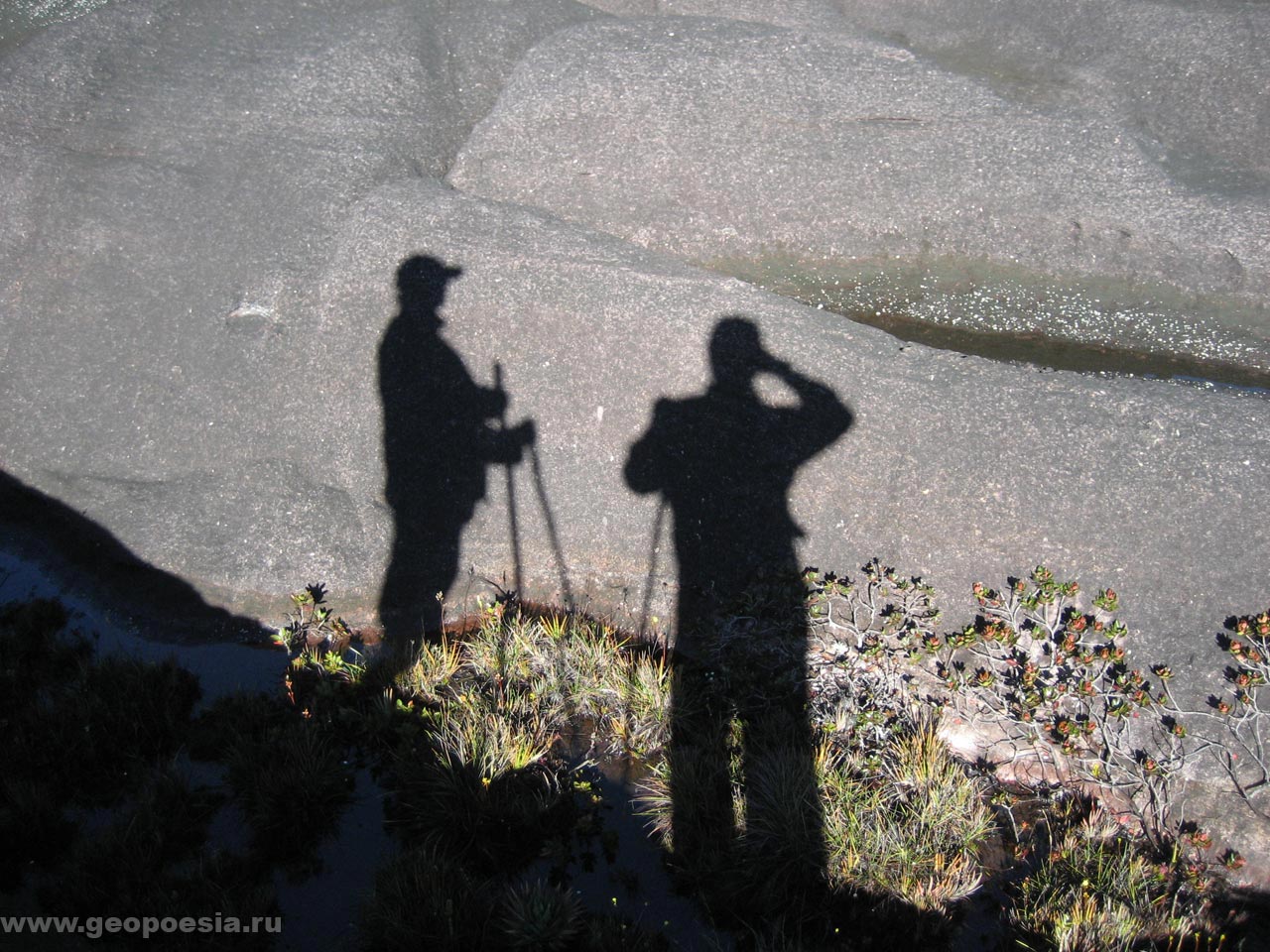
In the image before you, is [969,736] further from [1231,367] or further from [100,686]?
[100,686]

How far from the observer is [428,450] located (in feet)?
23.5

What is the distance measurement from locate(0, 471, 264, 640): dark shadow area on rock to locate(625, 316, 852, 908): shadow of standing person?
10.8ft

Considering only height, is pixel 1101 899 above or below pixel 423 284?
below

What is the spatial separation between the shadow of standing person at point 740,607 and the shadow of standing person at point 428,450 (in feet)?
4.38

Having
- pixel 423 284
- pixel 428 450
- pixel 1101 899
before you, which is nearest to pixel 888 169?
pixel 423 284

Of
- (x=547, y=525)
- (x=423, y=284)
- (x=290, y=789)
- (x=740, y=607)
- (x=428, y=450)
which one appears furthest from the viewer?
(x=423, y=284)

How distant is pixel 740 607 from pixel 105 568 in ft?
16.3

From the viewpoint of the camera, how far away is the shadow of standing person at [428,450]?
674 cm

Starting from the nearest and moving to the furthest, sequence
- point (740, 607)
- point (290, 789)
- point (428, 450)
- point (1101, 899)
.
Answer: point (1101, 899) < point (290, 789) < point (740, 607) < point (428, 450)

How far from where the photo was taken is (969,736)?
18.5 feet

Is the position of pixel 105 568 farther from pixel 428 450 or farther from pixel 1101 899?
pixel 1101 899

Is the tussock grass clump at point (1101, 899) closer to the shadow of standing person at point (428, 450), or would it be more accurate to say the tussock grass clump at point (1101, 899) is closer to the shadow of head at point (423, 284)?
the shadow of standing person at point (428, 450)

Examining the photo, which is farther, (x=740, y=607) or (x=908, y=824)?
(x=740, y=607)

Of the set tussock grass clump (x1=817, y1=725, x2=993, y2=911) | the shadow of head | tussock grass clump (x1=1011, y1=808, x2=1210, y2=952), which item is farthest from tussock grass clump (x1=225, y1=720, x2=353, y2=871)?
tussock grass clump (x1=1011, y1=808, x2=1210, y2=952)
